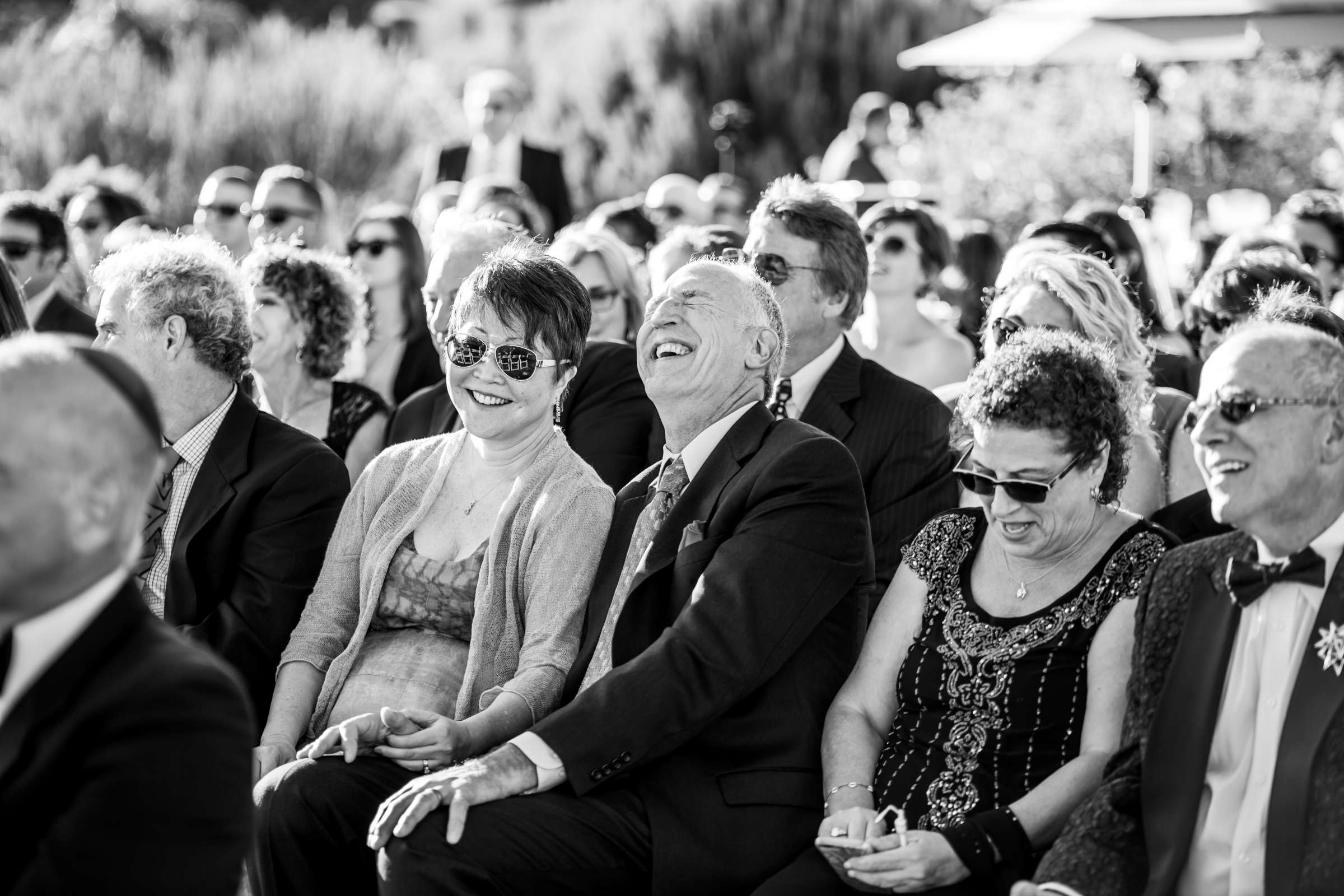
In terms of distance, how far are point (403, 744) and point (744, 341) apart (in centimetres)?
123

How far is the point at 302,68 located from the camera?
636 inches

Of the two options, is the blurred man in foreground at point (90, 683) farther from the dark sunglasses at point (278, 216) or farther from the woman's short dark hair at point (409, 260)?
the dark sunglasses at point (278, 216)

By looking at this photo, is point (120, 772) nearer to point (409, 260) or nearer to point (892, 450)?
point (892, 450)

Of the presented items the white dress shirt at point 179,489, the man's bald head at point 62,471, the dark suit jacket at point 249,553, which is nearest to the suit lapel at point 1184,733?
the man's bald head at point 62,471

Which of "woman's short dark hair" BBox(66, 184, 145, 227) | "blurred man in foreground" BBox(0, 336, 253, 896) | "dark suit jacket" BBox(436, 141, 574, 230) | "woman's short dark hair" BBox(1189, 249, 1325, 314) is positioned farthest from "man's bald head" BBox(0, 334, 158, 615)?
"dark suit jacket" BBox(436, 141, 574, 230)

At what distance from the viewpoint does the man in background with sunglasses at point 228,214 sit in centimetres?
825

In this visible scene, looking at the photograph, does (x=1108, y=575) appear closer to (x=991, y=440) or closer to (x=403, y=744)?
(x=991, y=440)

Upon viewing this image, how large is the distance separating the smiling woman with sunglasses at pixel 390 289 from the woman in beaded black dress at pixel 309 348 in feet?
2.94

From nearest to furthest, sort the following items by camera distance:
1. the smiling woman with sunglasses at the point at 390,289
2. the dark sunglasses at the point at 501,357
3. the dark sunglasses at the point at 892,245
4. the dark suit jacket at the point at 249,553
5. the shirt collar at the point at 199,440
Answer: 1. the dark sunglasses at the point at 501,357
2. the dark suit jacket at the point at 249,553
3. the shirt collar at the point at 199,440
4. the smiling woman with sunglasses at the point at 390,289
5. the dark sunglasses at the point at 892,245

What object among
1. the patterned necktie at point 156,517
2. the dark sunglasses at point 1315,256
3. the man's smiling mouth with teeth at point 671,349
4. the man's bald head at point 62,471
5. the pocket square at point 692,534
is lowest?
the dark sunglasses at point 1315,256

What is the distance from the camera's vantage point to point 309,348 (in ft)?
18.6

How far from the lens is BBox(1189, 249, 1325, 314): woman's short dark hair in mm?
4918

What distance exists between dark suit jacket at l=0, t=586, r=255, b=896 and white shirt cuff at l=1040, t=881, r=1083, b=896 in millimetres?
1455

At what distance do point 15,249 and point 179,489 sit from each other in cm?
323
